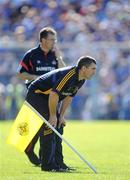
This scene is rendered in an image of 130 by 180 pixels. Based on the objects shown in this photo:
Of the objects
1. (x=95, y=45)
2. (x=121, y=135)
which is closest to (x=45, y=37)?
(x=121, y=135)

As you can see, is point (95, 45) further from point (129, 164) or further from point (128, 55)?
point (129, 164)

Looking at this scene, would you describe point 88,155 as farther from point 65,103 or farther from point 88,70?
point 88,70

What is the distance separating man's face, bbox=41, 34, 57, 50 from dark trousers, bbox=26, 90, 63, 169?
0.95m

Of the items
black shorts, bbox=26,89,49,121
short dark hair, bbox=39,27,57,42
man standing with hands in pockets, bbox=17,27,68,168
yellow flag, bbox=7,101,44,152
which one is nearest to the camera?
yellow flag, bbox=7,101,44,152

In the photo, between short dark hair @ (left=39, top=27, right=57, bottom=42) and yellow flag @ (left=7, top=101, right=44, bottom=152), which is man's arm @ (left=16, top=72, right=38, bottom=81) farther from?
yellow flag @ (left=7, top=101, right=44, bottom=152)

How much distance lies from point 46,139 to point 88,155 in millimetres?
3834

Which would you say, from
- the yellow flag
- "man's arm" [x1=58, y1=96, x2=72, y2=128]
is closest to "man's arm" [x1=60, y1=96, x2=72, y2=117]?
"man's arm" [x1=58, y1=96, x2=72, y2=128]

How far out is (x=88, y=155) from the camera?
48.5 ft

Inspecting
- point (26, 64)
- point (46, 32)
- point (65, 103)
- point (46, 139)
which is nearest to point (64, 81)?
point (65, 103)

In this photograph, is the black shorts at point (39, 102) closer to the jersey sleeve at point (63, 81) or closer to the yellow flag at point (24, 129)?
the yellow flag at point (24, 129)

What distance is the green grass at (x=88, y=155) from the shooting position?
35.0ft

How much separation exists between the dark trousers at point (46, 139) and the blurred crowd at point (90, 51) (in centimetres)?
1376

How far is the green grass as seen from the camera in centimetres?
1066

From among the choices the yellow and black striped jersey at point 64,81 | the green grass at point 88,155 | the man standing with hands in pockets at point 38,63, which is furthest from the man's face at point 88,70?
the man standing with hands in pockets at point 38,63
